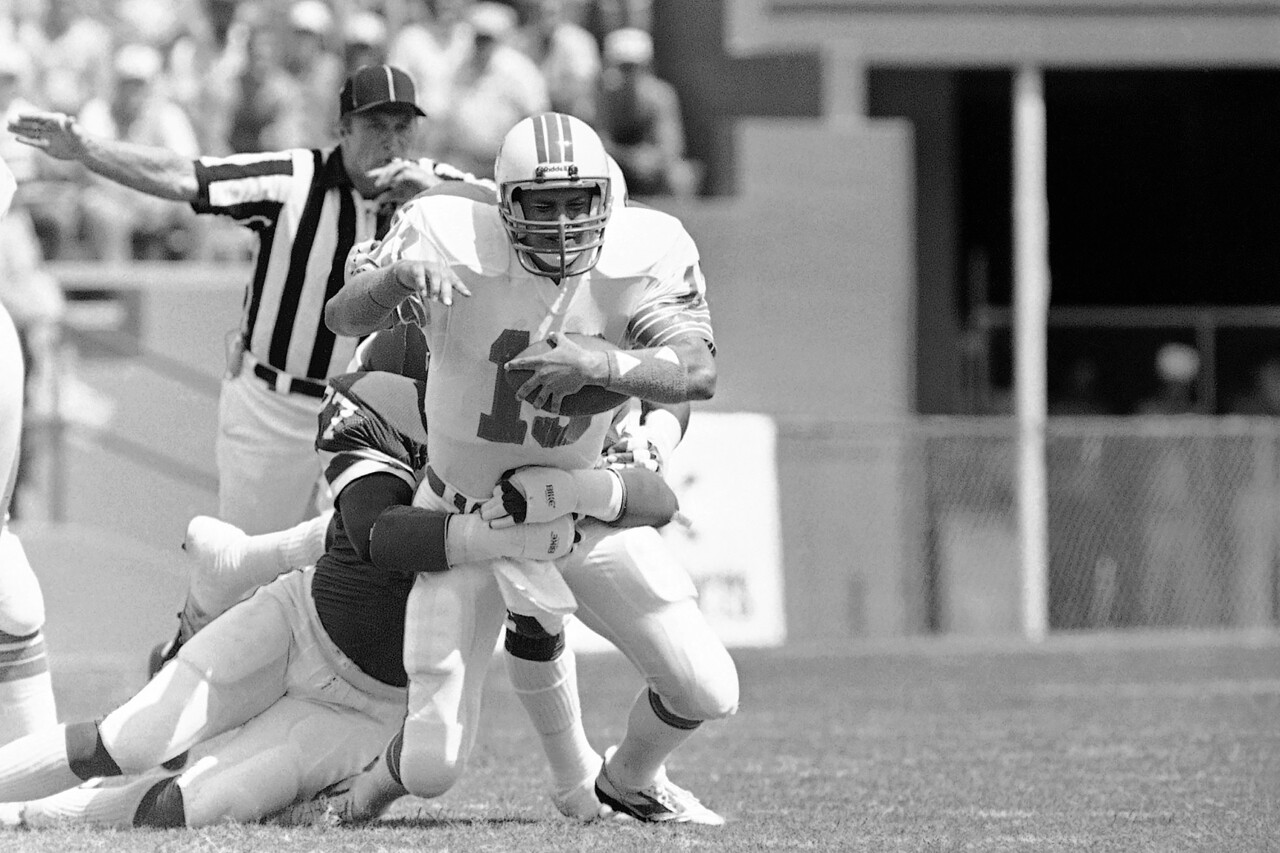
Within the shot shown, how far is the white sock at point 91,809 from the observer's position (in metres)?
4.85

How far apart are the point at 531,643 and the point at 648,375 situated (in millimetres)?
894

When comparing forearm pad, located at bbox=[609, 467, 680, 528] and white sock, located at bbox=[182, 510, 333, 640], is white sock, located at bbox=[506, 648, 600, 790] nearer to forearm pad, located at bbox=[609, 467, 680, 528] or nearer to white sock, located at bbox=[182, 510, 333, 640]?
forearm pad, located at bbox=[609, 467, 680, 528]

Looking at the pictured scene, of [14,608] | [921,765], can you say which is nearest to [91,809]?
[14,608]

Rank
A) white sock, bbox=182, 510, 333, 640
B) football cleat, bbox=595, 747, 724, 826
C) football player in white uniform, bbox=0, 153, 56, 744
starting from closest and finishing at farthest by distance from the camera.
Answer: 1. football player in white uniform, bbox=0, 153, 56, 744
2. football cleat, bbox=595, 747, 724, 826
3. white sock, bbox=182, 510, 333, 640

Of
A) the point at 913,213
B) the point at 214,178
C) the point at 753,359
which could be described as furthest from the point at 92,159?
the point at 913,213

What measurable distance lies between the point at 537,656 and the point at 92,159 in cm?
203

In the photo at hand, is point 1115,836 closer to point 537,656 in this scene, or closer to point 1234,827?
point 1234,827


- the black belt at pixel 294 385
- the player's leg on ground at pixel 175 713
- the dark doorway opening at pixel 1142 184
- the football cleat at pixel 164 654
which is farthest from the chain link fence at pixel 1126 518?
the player's leg on ground at pixel 175 713

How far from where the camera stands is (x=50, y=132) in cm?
582

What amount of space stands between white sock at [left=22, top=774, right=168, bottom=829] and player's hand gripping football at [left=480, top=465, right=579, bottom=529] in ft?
3.42

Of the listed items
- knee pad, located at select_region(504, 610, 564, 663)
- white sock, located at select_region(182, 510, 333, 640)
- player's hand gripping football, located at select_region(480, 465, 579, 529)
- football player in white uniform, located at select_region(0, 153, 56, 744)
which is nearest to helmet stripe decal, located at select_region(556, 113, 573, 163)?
player's hand gripping football, located at select_region(480, 465, 579, 529)

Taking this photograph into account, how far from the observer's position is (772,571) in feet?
36.3

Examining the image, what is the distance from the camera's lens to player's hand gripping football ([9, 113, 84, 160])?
577 cm

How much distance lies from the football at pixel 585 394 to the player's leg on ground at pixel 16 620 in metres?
1.19
